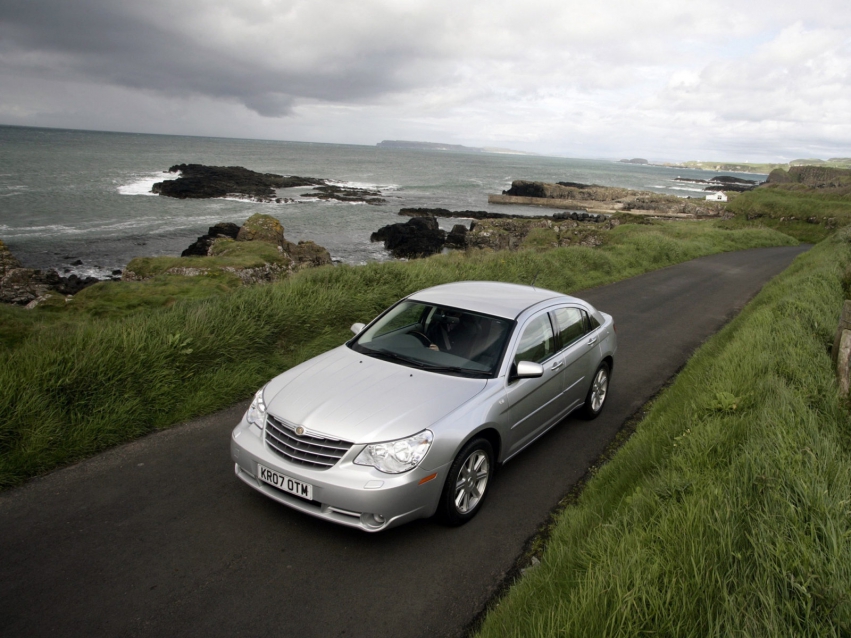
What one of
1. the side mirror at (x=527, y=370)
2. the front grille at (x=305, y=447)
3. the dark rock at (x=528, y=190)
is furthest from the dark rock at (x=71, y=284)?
the dark rock at (x=528, y=190)

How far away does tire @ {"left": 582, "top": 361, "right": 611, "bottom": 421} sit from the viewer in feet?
21.0

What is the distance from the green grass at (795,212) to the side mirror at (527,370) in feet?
143

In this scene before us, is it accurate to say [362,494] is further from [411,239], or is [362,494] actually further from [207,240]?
[411,239]

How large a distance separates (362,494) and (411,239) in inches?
1129

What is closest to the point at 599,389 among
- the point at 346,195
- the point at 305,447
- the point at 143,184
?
the point at 305,447

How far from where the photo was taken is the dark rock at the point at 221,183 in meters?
51.7

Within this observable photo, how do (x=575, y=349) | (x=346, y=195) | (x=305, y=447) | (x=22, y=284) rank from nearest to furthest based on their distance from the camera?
(x=305, y=447)
(x=575, y=349)
(x=22, y=284)
(x=346, y=195)

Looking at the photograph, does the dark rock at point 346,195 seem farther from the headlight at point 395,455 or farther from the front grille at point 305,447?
the headlight at point 395,455

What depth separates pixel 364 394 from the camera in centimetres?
430

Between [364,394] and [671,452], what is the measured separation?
253 centimetres

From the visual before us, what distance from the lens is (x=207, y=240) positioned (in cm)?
2625

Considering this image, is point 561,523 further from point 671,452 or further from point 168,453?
point 168,453

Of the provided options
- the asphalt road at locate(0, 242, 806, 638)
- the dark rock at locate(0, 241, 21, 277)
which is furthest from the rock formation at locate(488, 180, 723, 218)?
the asphalt road at locate(0, 242, 806, 638)

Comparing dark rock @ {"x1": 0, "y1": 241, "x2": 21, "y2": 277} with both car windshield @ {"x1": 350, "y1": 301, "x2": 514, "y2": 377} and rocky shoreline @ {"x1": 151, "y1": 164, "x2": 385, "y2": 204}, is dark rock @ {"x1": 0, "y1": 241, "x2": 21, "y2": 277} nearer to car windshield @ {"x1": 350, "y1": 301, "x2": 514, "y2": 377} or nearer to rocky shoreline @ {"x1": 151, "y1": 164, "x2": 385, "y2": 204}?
car windshield @ {"x1": 350, "y1": 301, "x2": 514, "y2": 377}
